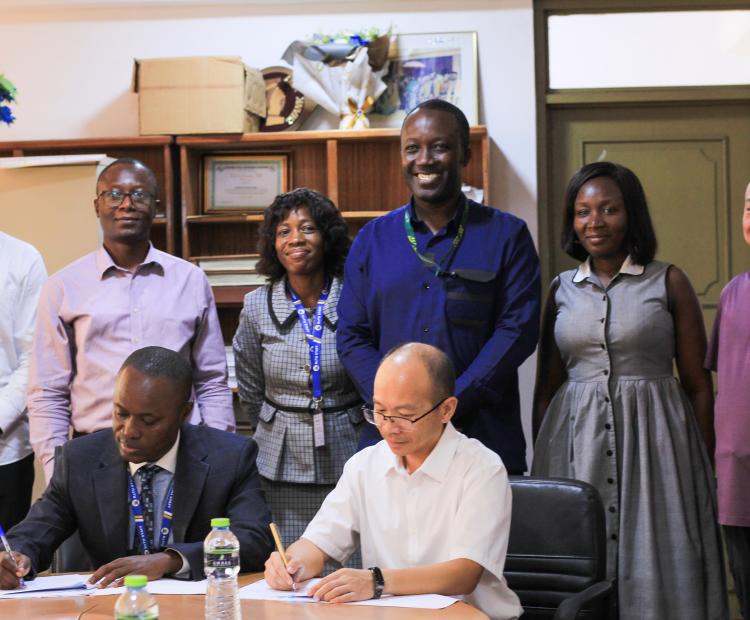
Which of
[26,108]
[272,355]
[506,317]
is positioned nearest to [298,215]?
[272,355]

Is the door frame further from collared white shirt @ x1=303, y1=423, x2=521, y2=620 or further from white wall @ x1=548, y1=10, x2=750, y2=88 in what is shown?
collared white shirt @ x1=303, y1=423, x2=521, y2=620

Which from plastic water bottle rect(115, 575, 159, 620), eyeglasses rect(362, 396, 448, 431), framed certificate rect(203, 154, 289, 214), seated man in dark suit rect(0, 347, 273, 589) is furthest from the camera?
framed certificate rect(203, 154, 289, 214)

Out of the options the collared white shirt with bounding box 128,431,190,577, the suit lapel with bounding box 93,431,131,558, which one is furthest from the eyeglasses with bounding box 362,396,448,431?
the suit lapel with bounding box 93,431,131,558

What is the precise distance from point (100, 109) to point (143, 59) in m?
0.45

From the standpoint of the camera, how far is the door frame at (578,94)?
195 inches

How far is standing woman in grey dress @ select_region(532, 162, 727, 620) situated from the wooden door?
1.70m

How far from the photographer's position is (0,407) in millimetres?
3406

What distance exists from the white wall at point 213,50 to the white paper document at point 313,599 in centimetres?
289

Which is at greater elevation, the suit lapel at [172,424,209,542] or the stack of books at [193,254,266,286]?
the stack of books at [193,254,266,286]

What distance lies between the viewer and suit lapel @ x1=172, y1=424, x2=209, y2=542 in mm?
2494

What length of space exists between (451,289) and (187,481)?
97cm

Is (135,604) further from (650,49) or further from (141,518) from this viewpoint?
(650,49)

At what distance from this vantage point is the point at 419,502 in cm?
233

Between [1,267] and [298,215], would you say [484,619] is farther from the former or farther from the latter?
[1,267]
